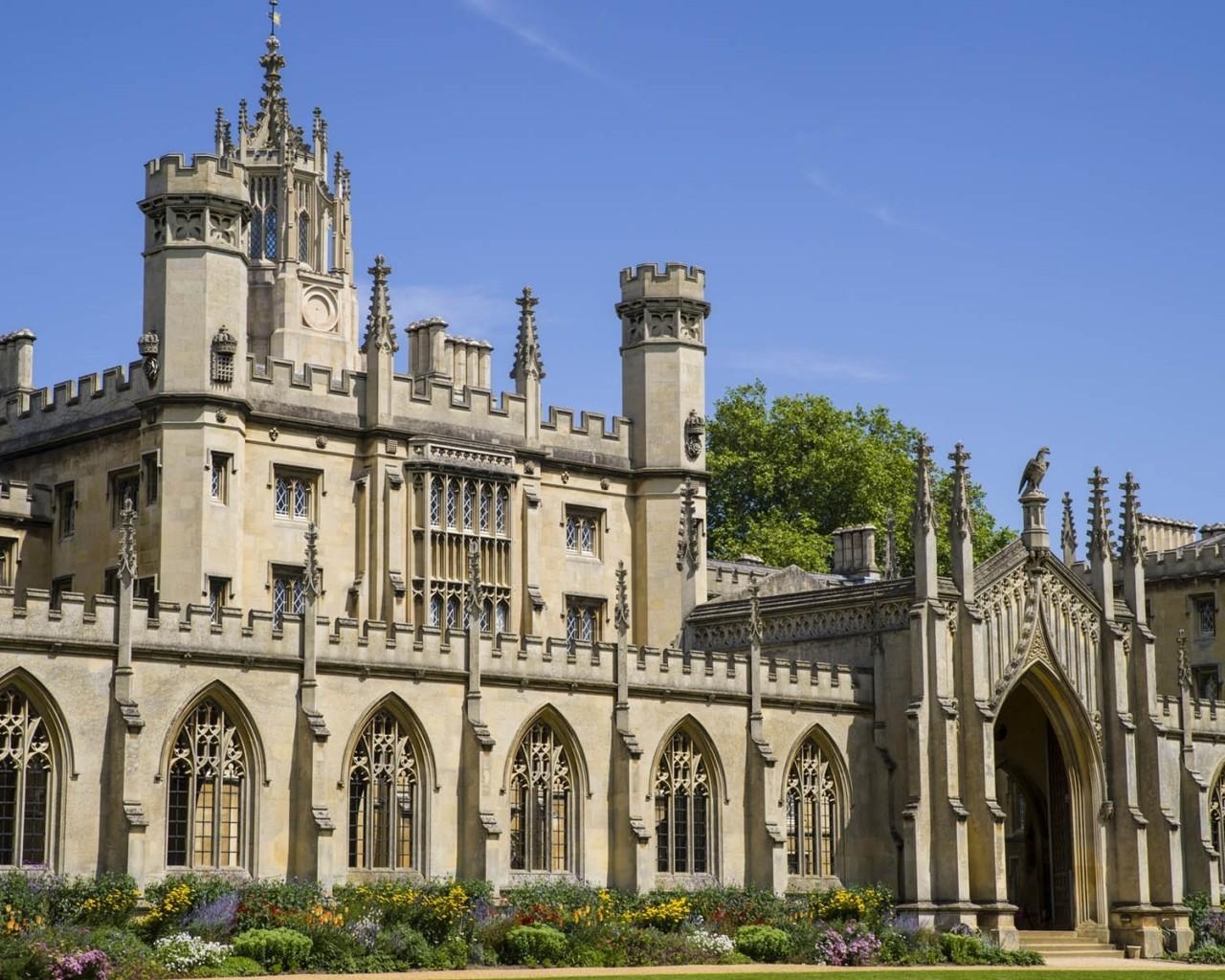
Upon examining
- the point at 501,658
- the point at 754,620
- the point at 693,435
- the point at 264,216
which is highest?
the point at 264,216

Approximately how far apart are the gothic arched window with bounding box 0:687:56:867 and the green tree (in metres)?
41.2

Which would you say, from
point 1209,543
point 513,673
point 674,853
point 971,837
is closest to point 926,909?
point 971,837

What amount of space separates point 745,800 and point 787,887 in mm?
2045

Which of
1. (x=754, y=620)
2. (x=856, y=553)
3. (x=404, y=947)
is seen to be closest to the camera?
(x=404, y=947)

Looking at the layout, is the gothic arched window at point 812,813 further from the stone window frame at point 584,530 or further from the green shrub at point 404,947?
the green shrub at point 404,947

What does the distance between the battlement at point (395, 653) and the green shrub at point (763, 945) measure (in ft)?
20.8

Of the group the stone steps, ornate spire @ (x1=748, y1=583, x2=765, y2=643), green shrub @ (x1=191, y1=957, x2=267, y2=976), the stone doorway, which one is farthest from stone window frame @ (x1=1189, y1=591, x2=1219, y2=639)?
green shrub @ (x1=191, y1=957, x2=267, y2=976)

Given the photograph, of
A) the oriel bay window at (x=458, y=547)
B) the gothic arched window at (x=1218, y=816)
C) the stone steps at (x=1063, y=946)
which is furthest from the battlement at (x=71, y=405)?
the gothic arched window at (x=1218, y=816)

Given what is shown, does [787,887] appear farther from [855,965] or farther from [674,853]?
[855,965]

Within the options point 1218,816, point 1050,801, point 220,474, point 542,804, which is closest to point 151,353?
point 220,474

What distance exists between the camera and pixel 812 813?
48469mm

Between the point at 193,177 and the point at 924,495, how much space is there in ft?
A: 56.2

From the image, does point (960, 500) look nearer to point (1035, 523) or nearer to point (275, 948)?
point (1035, 523)

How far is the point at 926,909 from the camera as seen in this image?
47.3 metres
